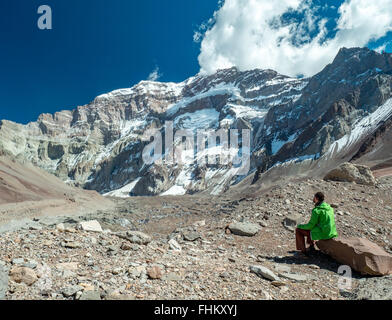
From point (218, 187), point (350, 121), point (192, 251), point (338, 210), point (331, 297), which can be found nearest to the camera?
point (331, 297)

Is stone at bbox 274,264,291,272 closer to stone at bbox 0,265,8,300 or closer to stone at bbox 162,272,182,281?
stone at bbox 162,272,182,281

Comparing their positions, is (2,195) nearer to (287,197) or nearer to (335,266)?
(287,197)

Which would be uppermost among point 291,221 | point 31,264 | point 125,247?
point 291,221

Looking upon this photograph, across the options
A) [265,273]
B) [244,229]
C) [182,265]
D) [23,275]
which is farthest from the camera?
[244,229]

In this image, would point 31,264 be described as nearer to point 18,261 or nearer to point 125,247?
Result: point 18,261

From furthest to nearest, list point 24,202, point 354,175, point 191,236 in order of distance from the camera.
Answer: point 24,202 < point 354,175 < point 191,236

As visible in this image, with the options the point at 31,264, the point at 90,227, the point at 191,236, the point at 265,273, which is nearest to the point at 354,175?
the point at 191,236

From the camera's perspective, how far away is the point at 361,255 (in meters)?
6.67

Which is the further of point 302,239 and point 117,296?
point 302,239

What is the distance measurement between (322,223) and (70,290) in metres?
6.34

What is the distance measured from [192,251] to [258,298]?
3339 millimetres

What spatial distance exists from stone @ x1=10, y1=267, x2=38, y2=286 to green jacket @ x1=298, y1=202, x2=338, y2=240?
657 cm
